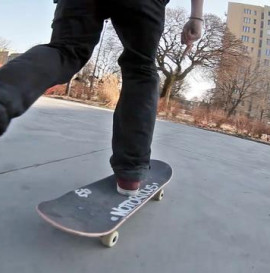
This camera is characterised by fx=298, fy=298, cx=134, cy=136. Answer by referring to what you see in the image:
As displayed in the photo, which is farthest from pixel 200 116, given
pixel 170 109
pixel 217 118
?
pixel 170 109

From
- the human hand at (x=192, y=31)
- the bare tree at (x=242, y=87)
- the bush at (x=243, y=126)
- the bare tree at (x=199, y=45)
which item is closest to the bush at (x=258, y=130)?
the bush at (x=243, y=126)

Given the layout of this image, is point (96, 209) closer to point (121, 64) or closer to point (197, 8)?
point (121, 64)

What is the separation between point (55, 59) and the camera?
782 millimetres

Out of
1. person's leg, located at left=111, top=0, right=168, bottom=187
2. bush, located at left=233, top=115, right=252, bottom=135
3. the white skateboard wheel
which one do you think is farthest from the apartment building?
the white skateboard wheel

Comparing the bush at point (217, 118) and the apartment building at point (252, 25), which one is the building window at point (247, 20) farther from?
the bush at point (217, 118)

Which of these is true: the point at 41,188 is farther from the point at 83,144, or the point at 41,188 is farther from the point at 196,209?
the point at 83,144

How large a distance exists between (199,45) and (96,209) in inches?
691

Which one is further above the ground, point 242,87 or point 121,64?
point 242,87

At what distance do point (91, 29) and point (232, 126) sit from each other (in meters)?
11.1

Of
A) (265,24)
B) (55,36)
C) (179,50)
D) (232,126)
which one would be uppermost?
(265,24)

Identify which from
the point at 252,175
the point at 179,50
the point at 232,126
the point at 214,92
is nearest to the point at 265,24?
the point at 214,92

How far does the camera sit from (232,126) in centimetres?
1136

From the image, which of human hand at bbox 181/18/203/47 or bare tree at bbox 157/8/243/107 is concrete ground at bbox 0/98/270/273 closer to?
human hand at bbox 181/18/203/47

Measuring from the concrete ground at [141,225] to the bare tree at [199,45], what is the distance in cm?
1515
